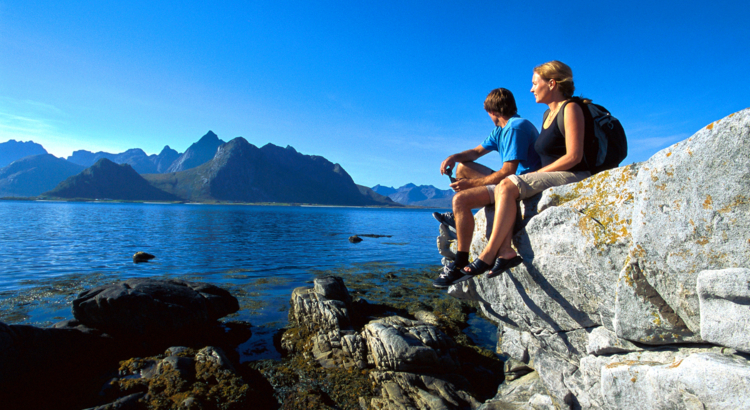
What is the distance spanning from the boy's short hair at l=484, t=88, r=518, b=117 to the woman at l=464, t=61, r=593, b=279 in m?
0.67

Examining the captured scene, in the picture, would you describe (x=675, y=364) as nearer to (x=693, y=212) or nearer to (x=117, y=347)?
(x=693, y=212)

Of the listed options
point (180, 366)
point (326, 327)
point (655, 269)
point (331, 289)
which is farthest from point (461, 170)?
point (331, 289)

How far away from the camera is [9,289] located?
17.7 meters

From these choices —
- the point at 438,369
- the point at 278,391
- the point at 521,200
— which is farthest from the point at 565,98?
the point at 278,391

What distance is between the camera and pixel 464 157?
683 cm

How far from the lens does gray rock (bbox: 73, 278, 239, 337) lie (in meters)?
11.6

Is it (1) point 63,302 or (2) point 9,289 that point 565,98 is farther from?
(2) point 9,289

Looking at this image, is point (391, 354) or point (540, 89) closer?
point (540, 89)

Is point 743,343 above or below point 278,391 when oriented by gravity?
above

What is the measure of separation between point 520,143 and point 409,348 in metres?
6.18

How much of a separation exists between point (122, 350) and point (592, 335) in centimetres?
1281

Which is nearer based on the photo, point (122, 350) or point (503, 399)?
point (503, 399)

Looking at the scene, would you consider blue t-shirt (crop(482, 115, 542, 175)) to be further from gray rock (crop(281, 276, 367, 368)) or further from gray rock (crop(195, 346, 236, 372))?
gray rock (crop(195, 346, 236, 372))

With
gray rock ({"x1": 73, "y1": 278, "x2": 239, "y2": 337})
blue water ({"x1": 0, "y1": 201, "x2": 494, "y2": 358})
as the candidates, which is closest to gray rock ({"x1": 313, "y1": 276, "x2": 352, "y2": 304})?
blue water ({"x1": 0, "y1": 201, "x2": 494, "y2": 358})
